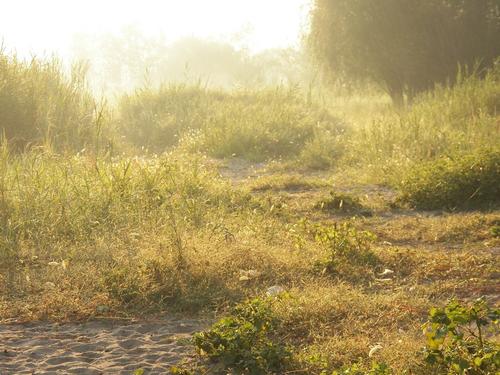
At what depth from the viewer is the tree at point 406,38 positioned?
15930mm

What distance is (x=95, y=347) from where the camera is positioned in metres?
4.14

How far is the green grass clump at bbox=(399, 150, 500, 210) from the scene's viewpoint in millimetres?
7547

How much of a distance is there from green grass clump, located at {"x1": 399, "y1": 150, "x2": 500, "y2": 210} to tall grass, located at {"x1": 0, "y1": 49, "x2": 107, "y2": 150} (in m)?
4.32

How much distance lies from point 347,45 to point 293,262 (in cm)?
1272

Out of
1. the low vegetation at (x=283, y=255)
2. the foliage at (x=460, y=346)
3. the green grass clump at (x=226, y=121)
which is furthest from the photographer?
the green grass clump at (x=226, y=121)

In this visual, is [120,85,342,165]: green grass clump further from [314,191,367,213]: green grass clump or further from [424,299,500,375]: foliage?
[424,299,500,375]: foliage

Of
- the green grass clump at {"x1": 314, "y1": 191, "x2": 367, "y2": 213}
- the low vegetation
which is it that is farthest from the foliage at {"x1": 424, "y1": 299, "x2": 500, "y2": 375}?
the green grass clump at {"x1": 314, "y1": 191, "x2": 367, "y2": 213}

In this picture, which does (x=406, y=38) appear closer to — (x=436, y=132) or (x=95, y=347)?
(x=436, y=132)

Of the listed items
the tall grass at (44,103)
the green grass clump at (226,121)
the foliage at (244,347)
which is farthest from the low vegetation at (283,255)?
the green grass clump at (226,121)

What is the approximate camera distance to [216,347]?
3.87 meters

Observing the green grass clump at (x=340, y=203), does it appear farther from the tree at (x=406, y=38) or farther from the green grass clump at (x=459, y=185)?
the tree at (x=406, y=38)

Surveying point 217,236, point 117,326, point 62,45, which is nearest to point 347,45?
point 217,236

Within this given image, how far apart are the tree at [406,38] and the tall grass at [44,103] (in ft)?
23.0

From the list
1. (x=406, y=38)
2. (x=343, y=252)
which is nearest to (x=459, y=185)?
(x=343, y=252)
